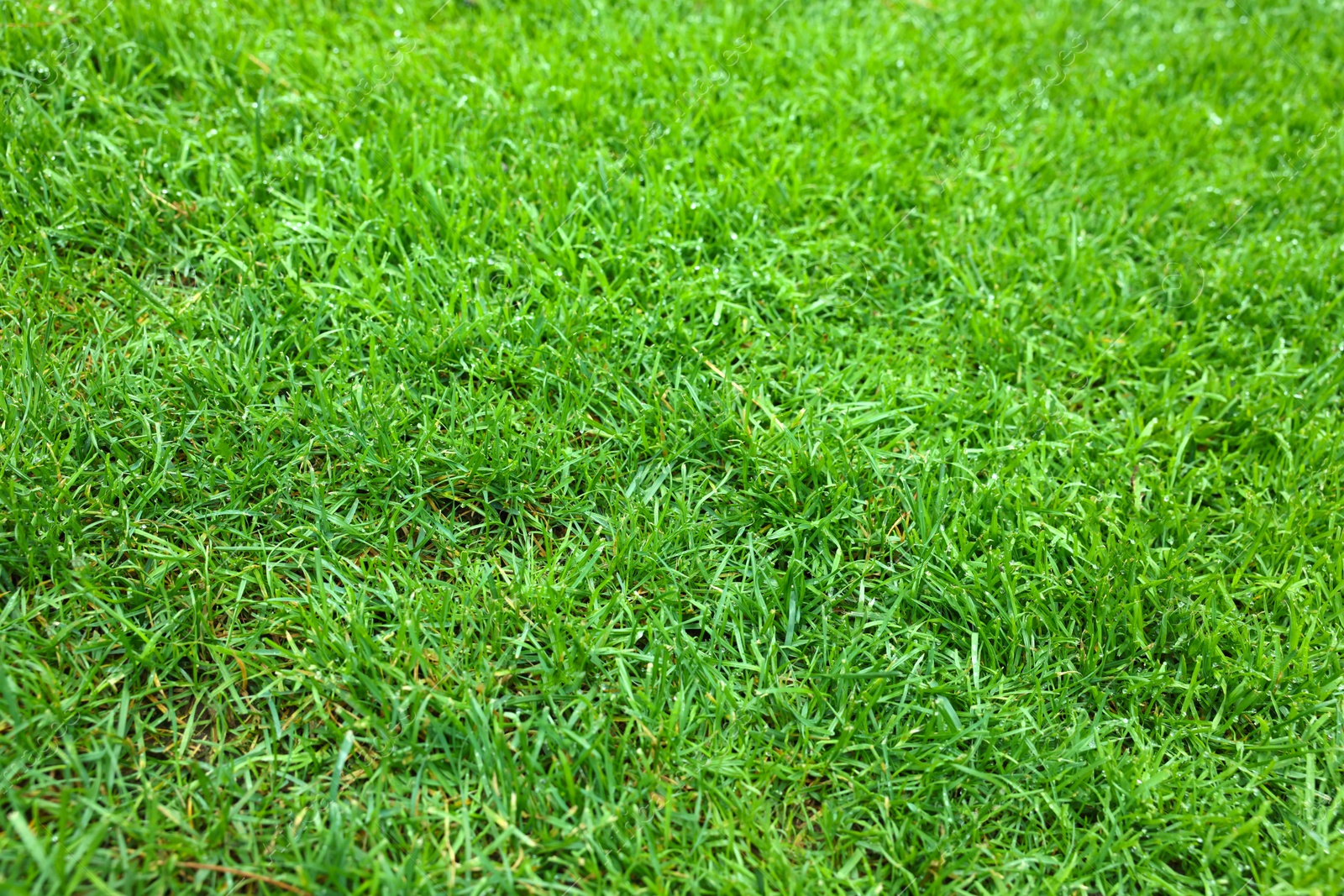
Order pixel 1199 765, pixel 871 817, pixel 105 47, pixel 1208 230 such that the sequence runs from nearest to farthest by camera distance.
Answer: pixel 871 817
pixel 1199 765
pixel 105 47
pixel 1208 230

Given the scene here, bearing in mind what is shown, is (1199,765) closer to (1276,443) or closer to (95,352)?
(1276,443)

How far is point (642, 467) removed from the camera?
2436mm

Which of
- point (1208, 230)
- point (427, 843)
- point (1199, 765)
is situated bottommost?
point (427, 843)

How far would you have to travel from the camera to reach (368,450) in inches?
90.8

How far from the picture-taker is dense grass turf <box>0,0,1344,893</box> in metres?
1.87

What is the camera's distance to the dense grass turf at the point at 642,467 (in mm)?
1868

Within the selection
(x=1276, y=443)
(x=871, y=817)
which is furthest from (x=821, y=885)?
(x=1276, y=443)

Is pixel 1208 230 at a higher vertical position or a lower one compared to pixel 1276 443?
higher

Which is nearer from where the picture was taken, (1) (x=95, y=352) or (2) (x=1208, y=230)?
(1) (x=95, y=352)

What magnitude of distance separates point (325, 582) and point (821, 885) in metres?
1.19

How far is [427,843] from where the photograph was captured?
5.84 feet

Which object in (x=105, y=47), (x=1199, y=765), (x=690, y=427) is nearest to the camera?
(x=1199, y=765)

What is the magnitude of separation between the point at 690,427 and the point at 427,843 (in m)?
1.16

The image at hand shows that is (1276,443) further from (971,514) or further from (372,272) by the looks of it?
(372,272)
